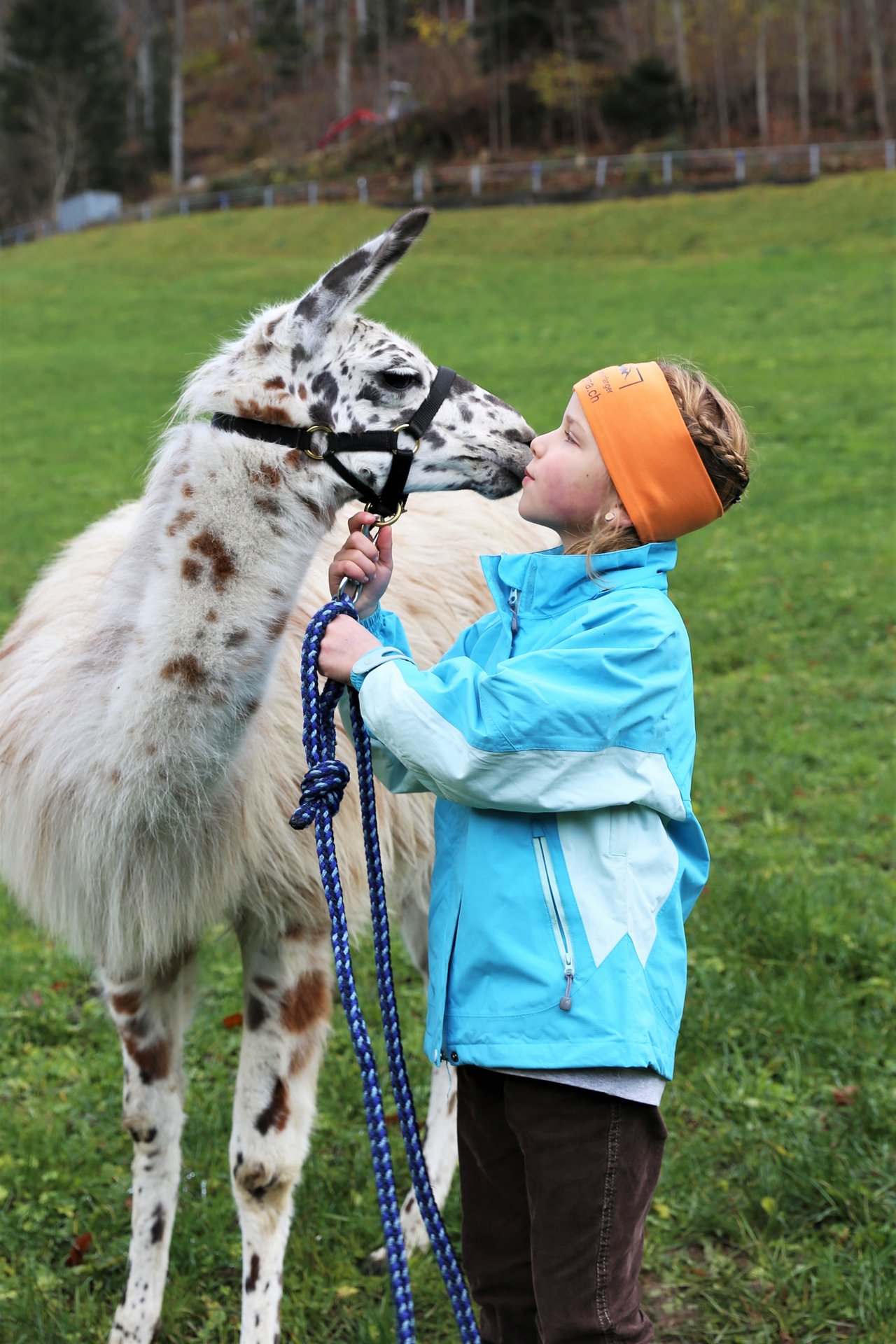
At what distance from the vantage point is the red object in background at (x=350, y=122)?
44.2 metres

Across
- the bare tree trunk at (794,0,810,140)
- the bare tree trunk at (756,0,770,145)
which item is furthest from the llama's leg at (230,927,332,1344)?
the bare tree trunk at (756,0,770,145)

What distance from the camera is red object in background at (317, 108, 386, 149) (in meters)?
44.2

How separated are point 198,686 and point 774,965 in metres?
2.22

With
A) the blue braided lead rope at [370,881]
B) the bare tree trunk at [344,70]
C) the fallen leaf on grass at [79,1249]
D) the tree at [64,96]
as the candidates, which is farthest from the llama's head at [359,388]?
the tree at [64,96]

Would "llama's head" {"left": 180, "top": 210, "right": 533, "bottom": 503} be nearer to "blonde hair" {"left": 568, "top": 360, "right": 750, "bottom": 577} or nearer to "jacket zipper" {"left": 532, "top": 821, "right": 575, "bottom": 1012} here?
"blonde hair" {"left": 568, "top": 360, "right": 750, "bottom": 577}

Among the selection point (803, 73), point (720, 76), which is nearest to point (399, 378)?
point (803, 73)

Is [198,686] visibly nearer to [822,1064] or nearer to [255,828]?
[255,828]

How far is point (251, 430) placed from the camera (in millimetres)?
2119

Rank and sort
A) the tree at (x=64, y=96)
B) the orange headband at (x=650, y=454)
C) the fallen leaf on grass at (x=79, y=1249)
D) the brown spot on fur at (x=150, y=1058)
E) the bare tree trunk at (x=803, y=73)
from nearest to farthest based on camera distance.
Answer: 1. the orange headband at (x=650, y=454)
2. the brown spot on fur at (x=150, y=1058)
3. the fallen leaf on grass at (x=79, y=1249)
4. the bare tree trunk at (x=803, y=73)
5. the tree at (x=64, y=96)

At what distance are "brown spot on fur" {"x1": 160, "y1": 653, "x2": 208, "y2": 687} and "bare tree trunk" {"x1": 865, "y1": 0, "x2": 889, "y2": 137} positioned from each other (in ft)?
121

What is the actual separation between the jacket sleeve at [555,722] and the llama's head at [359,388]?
1.80 ft

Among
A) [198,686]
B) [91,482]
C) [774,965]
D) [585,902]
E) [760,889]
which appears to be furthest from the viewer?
[91,482]

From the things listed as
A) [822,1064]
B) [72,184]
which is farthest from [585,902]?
[72,184]

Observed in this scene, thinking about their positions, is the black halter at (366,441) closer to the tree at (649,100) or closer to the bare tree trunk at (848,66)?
the bare tree trunk at (848,66)
